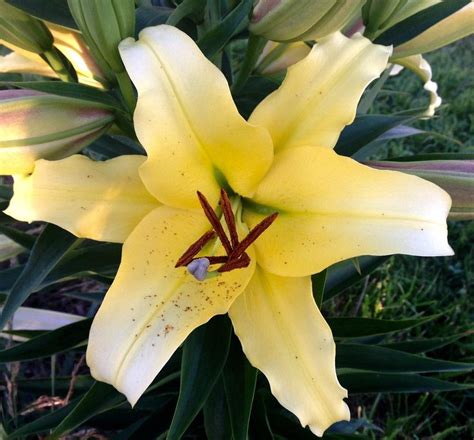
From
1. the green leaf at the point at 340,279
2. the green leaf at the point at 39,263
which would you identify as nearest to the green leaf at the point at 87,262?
the green leaf at the point at 39,263

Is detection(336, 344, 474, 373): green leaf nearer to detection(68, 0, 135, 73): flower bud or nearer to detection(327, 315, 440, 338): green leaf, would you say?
detection(327, 315, 440, 338): green leaf

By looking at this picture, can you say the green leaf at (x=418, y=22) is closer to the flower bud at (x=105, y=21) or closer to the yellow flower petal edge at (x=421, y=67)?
the yellow flower petal edge at (x=421, y=67)

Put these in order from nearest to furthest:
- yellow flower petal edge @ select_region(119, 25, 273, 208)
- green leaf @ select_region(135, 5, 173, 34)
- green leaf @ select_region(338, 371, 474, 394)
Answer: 1. yellow flower petal edge @ select_region(119, 25, 273, 208)
2. green leaf @ select_region(135, 5, 173, 34)
3. green leaf @ select_region(338, 371, 474, 394)

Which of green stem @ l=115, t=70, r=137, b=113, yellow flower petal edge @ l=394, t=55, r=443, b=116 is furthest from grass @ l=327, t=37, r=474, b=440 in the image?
green stem @ l=115, t=70, r=137, b=113

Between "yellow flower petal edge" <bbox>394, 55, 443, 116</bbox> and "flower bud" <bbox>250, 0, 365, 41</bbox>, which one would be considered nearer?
"flower bud" <bbox>250, 0, 365, 41</bbox>

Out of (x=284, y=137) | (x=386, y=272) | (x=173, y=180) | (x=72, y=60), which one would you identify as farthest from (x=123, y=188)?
(x=386, y=272)

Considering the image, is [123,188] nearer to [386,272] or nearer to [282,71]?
[282,71]
